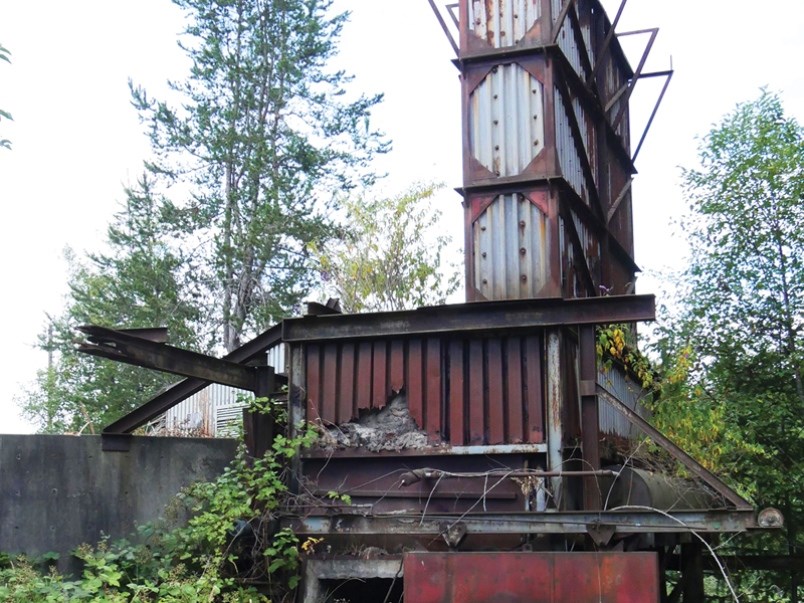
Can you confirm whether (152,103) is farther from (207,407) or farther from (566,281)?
(566,281)

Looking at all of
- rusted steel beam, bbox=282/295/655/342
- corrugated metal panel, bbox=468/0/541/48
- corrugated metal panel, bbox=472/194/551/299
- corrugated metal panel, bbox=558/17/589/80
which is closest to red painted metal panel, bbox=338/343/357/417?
rusted steel beam, bbox=282/295/655/342

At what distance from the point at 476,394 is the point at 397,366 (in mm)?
1034

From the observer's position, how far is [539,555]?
887 cm

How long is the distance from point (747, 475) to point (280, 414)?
361 inches

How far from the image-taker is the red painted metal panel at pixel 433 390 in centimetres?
1101

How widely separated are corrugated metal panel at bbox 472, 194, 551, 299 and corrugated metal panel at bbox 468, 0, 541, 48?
7.56 ft

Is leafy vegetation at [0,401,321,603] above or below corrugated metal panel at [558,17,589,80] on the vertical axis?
below

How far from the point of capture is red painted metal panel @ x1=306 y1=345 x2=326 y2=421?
11.6 metres

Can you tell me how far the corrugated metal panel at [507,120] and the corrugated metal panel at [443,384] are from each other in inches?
125

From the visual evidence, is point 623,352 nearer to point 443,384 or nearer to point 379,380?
point 443,384

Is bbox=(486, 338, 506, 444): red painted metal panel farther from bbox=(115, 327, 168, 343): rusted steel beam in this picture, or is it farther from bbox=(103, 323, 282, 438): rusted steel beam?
bbox=(115, 327, 168, 343): rusted steel beam

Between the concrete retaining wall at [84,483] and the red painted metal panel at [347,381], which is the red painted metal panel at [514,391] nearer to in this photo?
the red painted metal panel at [347,381]

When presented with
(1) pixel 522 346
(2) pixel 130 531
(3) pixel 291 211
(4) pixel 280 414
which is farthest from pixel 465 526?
(3) pixel 291 211

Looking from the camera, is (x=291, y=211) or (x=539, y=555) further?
(x=291, y=211)
